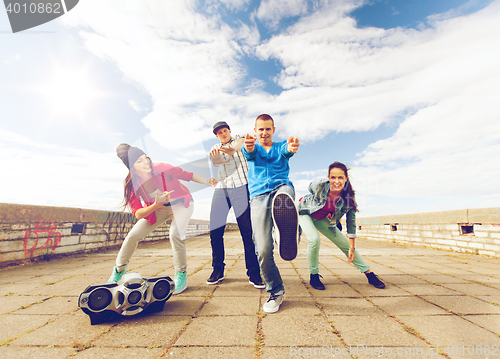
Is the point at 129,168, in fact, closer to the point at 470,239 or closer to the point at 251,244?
the point at 251,244

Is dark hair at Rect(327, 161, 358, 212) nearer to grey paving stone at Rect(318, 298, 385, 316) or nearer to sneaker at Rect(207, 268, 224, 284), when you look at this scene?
→ grey paving stone at Rect(318, 298, 385, 316)

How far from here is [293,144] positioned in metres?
2.00

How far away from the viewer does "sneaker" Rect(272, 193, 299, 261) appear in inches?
72.1

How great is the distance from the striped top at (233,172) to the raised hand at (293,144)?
91 cm

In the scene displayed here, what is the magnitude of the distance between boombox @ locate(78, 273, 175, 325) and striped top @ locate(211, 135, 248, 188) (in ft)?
4.00

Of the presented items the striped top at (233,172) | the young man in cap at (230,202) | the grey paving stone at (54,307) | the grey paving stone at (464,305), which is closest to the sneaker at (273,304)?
the young man in cap at (230,202)

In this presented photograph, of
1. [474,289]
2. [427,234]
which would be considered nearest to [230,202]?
[474,289]

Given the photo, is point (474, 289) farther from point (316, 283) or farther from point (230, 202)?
point (230, 202)

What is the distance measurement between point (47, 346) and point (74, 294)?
1219 millimetres

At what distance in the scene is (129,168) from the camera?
8.94ft

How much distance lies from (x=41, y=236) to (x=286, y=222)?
531cm

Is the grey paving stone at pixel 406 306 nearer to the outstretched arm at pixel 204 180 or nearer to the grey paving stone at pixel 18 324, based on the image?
the outstretched arm at pixel 204 180

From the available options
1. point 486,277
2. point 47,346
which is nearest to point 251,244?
point 47,346

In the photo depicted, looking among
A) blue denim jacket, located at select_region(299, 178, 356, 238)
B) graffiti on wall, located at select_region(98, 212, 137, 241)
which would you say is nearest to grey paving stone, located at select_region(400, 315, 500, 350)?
blue denim jacket, located at select_region(299, 178, 356, 238)
